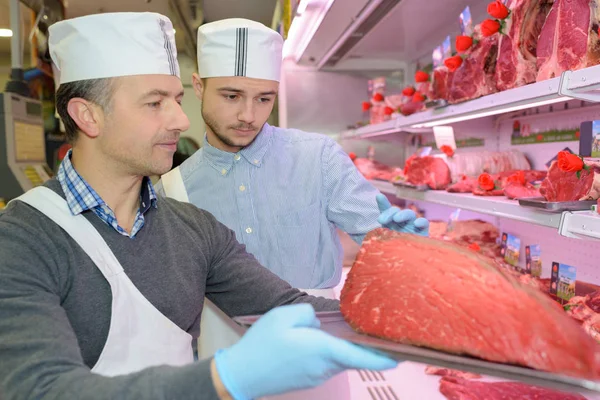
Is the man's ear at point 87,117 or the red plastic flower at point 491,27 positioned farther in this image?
the red plastic flower at point 491,27

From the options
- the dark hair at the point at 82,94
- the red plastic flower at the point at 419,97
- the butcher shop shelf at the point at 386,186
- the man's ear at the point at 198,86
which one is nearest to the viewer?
the dark hair at the point at 82,94

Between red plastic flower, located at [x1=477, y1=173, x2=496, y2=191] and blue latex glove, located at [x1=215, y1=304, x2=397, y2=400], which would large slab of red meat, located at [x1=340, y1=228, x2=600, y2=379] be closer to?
blue latex glove, located at [x1=215, y1=304, x2=397, y2=400]

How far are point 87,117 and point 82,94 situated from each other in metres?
0.08

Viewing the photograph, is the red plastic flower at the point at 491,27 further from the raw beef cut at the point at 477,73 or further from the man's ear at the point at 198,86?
the man's ear at the point at 198,86

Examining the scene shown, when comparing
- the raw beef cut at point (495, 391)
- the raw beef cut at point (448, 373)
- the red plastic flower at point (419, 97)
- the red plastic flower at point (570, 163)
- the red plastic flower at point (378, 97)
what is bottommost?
the raw beef cut at point (448, 373)

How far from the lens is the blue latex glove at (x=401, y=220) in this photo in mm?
1778

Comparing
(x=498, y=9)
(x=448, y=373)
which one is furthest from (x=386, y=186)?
(x=448, y=373)

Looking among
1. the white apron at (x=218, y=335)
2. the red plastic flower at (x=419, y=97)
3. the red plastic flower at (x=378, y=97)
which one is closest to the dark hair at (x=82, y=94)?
the white apron at (x=218, y=335)

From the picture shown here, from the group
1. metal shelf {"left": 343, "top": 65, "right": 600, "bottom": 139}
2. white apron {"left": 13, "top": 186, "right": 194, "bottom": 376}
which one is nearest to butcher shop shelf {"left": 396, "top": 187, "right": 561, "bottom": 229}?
metal shelf {"left": 343, "top": 65, "right": 600, "bottom": 139}

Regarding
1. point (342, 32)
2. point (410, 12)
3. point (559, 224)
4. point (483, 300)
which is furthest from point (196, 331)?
point (342, 32)

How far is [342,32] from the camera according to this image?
4.14 meters

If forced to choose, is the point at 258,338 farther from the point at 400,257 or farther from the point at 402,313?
the point at 400,257

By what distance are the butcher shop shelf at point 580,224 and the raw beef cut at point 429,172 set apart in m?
1.41

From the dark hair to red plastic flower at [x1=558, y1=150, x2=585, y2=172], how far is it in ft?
5.73
